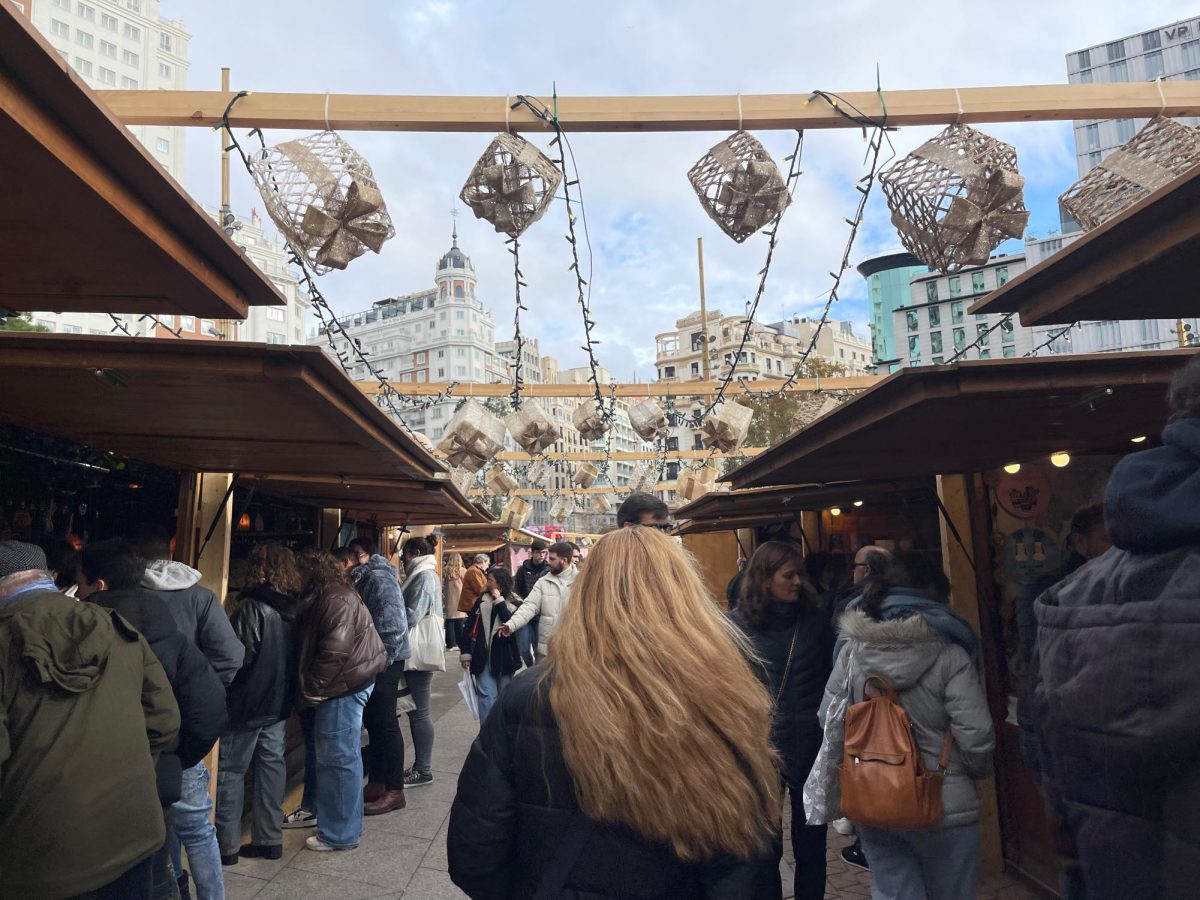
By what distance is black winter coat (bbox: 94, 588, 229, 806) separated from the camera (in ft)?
9.84

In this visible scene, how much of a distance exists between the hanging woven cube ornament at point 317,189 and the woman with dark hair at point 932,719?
8.46ft

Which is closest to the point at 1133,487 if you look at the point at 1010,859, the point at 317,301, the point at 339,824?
the point at 317,301

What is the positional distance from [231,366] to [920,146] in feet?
9.63

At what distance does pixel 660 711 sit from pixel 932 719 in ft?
5.62

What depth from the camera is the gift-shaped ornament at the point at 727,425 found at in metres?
7.57

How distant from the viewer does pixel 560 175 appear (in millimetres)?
3516

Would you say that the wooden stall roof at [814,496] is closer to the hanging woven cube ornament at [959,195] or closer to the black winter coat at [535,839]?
the hanging woven cube ornament at [959,195]

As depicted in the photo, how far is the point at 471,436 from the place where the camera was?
260 inches

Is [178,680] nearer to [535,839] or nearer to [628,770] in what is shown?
[535,839]

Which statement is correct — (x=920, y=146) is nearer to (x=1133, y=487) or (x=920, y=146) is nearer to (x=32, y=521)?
(x=1133, y=487)

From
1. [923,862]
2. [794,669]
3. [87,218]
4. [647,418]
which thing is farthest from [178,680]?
[647,418]

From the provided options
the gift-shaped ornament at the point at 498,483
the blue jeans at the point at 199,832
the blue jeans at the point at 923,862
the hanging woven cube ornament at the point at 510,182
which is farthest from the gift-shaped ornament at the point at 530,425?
the gift-shaped ornament at the point at 498,483

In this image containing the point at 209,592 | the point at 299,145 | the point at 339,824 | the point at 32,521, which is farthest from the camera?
the point at 339,824

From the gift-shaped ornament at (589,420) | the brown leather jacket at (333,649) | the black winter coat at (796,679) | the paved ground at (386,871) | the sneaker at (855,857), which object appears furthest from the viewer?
the gift-shaped ornament at (589,420)
